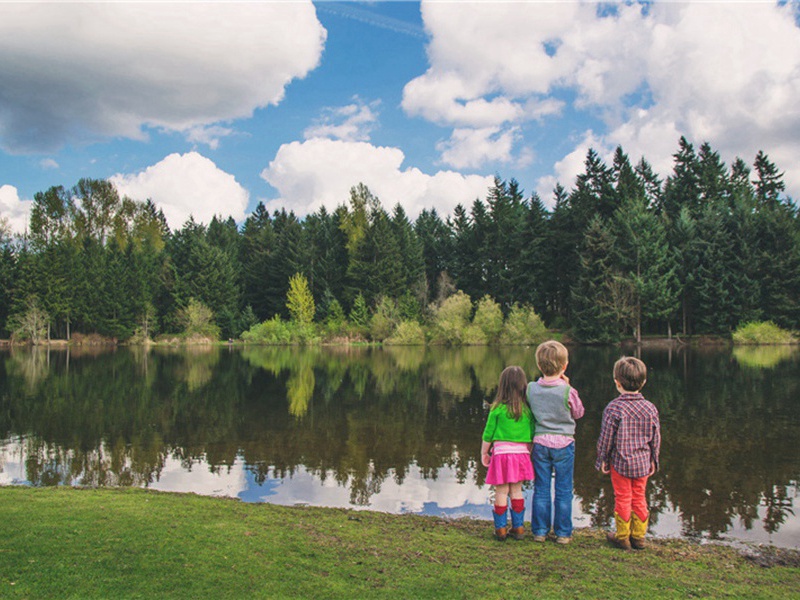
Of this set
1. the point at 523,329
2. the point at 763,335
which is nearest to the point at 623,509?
the point at 523,329

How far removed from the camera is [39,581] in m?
4.28

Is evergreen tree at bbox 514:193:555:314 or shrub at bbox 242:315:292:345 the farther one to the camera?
shrub at bbox 242:315:292:345

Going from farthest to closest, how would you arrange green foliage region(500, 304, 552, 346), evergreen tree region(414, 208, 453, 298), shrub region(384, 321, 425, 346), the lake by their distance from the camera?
evergreen tree region(414, 208, 453, 298)
shrub region(384, 321, 425, 346)
green foliage region(500, 304, 552, 346)
the lake

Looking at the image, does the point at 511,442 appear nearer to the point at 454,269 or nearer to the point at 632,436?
the point at 632,436

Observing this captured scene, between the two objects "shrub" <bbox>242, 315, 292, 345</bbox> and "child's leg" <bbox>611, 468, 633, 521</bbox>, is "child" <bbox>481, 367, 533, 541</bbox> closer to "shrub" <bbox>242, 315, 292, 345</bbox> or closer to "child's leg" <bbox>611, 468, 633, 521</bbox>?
"child's leg" <bbox>611, 468, 633, 521</bbox>

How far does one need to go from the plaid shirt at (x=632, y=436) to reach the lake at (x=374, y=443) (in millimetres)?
2379

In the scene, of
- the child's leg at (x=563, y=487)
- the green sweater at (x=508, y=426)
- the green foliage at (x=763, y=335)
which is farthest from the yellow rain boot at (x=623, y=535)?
the green foliage at (x=763, y=335)

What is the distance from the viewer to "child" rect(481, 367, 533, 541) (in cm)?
580

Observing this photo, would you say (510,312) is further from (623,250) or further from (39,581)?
(39,581)

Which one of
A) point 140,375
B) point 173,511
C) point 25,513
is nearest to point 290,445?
point 173,511

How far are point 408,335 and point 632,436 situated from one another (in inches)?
2154

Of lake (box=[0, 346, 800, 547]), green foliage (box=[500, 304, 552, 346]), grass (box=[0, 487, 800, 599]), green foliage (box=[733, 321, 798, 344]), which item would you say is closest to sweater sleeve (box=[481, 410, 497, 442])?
grass (box=[0, 487, 800, 599])

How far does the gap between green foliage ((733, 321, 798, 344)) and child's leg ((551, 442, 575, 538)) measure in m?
54.3

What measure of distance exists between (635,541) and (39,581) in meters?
5.50
